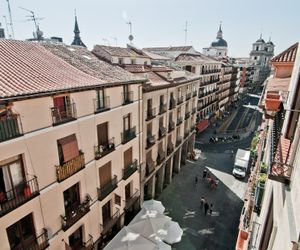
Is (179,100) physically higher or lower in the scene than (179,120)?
higher

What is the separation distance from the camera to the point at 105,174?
53.9ft

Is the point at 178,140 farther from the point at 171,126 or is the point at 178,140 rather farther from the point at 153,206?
the point at 153,206

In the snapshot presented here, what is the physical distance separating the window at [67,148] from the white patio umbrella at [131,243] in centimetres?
761

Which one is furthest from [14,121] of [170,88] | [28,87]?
[170,88]

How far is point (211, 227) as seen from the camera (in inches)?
892

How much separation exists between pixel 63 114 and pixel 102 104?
349cm

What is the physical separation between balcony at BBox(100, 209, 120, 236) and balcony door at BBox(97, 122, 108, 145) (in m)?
6.38

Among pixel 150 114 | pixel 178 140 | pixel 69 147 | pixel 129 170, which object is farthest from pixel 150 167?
pixel 69 147

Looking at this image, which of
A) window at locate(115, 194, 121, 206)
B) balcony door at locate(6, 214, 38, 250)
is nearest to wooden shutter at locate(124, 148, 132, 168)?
window at locate(115, 194, 121, 206)

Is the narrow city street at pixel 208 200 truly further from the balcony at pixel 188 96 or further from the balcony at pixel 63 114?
the balcony at pixel 63 114

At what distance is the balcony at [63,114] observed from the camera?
11.6 metres

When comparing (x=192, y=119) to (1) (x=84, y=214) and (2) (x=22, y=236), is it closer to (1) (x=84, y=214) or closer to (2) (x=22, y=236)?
(1) (x=84, y=214)

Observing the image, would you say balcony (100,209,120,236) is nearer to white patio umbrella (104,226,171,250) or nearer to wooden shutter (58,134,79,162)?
white patio umbrella (104,226,171,250)

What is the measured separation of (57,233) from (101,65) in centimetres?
1255
